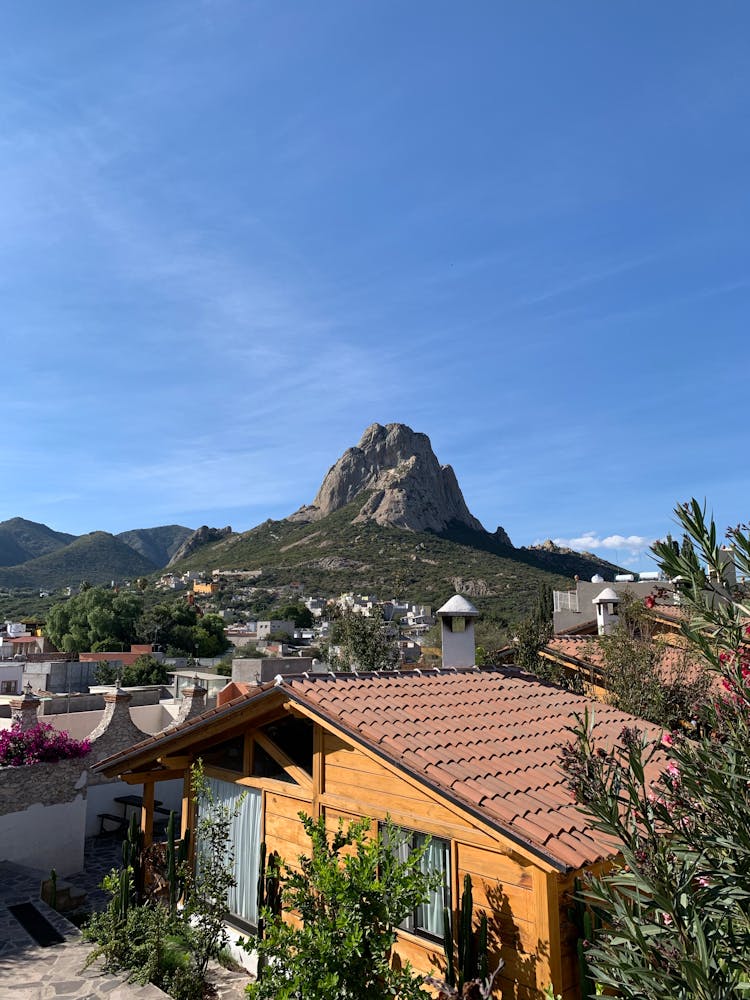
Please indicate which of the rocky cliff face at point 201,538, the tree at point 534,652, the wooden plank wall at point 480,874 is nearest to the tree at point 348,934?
the wooden plank wall at point 480,874

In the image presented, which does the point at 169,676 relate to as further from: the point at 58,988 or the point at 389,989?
the point at 389,989

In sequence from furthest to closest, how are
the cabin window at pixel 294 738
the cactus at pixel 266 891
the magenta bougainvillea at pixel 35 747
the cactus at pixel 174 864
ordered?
the magenta bougainvillea at pixel 35 747 → the cactus at pixel 174 864 → the cabin window at pixel 294 738 → the cactus at pixel 266 891

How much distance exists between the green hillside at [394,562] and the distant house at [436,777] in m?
72.0

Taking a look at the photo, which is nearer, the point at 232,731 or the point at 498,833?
the point at 498,833

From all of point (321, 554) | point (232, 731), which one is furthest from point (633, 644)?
point (321, 554)

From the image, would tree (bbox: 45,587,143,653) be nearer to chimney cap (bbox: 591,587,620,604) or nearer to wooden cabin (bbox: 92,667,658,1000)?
chimney cap (bbox: 591,587,620,604)

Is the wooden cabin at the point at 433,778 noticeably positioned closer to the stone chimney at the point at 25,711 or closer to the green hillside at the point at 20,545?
the stone chimney at the point at 25,711

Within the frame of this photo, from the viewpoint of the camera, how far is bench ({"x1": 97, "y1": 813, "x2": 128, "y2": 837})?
18031mm

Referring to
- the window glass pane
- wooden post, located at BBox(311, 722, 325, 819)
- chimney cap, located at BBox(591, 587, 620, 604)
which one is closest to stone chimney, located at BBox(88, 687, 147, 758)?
wooden post, located at BBox(311, 722, 325, 819)

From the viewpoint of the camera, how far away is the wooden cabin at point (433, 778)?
244 inches

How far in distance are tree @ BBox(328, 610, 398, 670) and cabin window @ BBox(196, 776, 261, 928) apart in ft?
70.9

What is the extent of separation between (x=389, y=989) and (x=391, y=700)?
3.42 meters

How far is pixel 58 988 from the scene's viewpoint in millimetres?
8938

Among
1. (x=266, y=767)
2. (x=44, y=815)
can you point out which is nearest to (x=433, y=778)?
(x=266, y=767)
